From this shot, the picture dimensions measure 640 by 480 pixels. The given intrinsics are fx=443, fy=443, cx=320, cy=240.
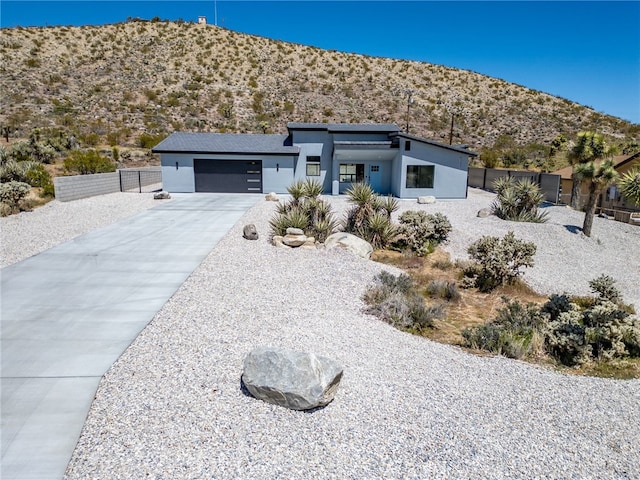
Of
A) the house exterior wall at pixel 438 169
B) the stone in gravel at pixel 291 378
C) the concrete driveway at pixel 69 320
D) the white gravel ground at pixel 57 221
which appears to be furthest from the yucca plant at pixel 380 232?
the house exterior wall at pixel 438 169

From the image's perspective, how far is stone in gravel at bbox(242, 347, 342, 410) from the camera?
18.3 ft

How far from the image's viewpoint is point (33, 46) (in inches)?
2313

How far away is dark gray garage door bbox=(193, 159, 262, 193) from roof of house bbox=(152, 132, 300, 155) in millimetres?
852

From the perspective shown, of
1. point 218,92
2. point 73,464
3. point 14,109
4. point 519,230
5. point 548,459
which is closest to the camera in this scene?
point 73,464

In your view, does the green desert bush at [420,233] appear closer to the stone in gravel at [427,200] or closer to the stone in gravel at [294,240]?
the stone in gravel at [294,240]

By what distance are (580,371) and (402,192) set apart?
21.4m

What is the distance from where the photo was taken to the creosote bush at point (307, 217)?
633 inches

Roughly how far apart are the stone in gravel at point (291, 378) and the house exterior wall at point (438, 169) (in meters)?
24.0

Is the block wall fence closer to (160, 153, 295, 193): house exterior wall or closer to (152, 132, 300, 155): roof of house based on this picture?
(160, 153, 295, 193): house exterior wall

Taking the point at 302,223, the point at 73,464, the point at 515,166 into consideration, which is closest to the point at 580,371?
the point at 73,464

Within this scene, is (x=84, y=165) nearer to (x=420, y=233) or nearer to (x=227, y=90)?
(x=420, y=233)

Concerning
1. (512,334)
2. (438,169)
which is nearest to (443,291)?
(512,334)

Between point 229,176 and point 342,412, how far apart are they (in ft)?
87.2

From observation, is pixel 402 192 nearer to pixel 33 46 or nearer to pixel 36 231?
pixel 36 231
